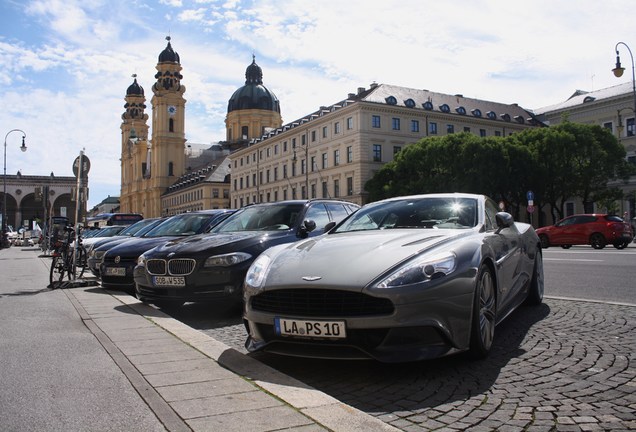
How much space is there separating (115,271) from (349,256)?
21.3 feet

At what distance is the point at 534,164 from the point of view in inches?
1848

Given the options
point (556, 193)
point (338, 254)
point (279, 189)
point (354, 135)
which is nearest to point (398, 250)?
point (338, 254)

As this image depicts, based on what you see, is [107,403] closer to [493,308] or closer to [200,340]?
[200,340]

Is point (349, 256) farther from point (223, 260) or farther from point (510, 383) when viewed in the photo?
point (223, 260)

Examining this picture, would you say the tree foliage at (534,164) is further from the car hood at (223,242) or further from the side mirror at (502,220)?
the side mirror at (502,220)

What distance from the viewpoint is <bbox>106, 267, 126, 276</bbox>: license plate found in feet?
30.8

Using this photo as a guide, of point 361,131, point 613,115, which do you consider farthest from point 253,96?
point 613,115

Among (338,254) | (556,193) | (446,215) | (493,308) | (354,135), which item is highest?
(354,135)

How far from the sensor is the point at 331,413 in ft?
10.0

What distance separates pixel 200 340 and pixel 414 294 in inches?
92.6

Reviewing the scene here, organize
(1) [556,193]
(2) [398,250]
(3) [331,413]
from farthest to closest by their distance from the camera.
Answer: (1) [556,193] < (2) [398,250] < (3) [331,413]

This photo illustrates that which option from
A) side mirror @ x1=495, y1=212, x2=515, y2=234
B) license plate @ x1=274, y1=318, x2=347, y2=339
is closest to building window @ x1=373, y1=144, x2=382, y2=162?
side mirror @ x1=495, y1=212, x2=515, y2=234

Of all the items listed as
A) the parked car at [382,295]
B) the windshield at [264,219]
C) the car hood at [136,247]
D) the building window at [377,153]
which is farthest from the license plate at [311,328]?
the building window at [377,153]

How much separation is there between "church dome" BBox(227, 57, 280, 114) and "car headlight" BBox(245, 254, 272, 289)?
369 feet
